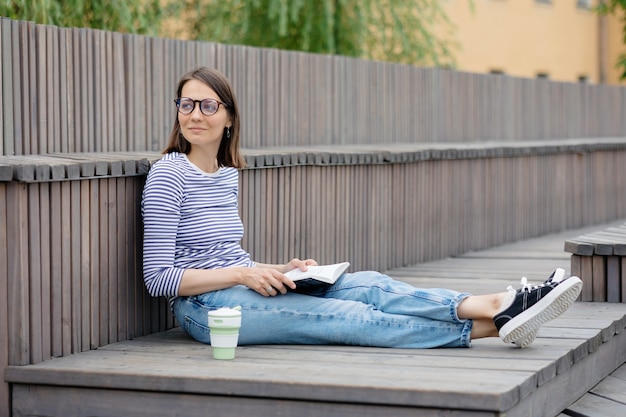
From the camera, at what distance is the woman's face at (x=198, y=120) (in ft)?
17.1

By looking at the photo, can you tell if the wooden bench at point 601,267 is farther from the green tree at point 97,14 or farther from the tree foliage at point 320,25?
the tree foliage at point 320,25

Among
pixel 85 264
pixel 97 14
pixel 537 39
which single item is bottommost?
pixel 85 264

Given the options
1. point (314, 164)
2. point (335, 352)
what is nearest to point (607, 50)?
point (314, 164)

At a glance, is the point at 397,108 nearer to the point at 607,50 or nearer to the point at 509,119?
the point at 509,119

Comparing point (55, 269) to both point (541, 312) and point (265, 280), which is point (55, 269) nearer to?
point (265, 280)

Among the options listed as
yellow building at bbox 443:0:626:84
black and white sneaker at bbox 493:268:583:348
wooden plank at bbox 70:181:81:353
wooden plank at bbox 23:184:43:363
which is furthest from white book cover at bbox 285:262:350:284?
yellow building at bbox 443:0:626:84

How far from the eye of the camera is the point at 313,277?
16.3ft

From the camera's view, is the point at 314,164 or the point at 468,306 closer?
the point at 468,306

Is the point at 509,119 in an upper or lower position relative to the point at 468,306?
upper

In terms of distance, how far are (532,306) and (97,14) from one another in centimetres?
617

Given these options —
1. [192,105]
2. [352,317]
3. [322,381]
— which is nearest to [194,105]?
[192,105]

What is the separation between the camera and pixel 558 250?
9.49m

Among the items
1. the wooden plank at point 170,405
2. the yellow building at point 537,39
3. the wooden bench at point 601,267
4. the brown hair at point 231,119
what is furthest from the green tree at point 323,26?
the wooden plank at point 170,405

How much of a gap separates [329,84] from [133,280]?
3749 mm
